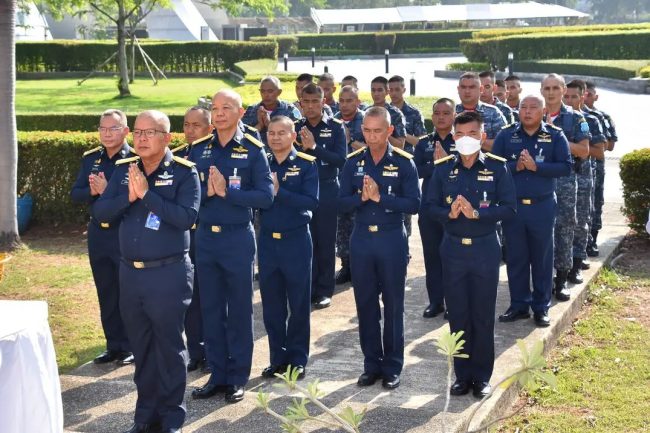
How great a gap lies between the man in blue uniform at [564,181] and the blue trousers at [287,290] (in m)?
2.84

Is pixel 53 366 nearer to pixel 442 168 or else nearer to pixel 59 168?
pixel 442 168

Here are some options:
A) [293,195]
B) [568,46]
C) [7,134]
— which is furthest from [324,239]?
[568,46]

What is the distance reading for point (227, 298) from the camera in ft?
22.0

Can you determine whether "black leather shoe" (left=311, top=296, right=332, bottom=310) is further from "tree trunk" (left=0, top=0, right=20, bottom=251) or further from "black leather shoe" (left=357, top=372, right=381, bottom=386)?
"tree trunk" (left=0, top=0, right=20, bottom=251)

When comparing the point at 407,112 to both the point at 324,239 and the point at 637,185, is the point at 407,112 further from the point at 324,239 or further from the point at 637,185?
the point at 637,185

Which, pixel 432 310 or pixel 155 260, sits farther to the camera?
pixel 432 310

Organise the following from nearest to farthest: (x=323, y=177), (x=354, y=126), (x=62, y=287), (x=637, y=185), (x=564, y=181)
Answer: (x=564, y=181) → (x=323, y=177) → (x=354, y=126) → (x=62, y=287) → (x=637, y=185)

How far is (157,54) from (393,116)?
34.7m

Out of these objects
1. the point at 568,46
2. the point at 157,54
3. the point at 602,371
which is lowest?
the point at 602,371

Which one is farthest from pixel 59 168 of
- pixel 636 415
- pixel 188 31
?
pixel 188 31

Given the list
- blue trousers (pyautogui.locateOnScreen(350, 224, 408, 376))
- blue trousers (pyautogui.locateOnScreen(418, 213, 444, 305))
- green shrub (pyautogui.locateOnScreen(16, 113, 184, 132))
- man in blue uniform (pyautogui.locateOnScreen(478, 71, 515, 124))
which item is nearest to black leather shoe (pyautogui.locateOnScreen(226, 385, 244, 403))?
blue trousers (pyautogui.locateOnScreen(350, 224, 408, 376))

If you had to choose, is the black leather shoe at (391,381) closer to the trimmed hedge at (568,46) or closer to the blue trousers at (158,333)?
the blue trousers at (158,333)

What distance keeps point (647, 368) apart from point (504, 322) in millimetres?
1358

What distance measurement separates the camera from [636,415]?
6465mm
